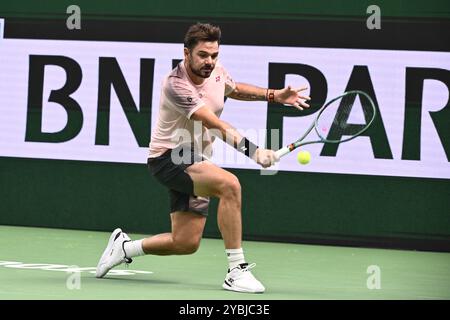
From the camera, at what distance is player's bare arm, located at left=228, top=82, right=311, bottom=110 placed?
7.63 metres

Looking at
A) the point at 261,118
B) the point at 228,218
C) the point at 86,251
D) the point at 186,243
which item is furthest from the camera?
the point at 261,118

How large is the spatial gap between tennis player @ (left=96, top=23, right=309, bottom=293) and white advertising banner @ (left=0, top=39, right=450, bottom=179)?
7.46 ft

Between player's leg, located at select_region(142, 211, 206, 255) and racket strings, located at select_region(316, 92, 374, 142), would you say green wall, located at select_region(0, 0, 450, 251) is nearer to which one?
racket strings, located at select_region(316, 92, 374, 142)

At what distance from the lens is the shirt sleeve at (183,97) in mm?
7227

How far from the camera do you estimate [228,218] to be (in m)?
7.08

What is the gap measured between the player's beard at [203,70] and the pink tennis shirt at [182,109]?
8 cm

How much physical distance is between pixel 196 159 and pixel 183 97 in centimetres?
41

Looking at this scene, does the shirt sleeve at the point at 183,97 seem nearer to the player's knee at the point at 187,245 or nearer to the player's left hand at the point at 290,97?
the player's left hand at the point at 290,97

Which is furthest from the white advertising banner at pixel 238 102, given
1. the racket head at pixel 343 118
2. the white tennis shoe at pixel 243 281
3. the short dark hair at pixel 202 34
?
the white tennis shoe at pixel 243 281

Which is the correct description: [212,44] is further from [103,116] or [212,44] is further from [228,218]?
[103,116]

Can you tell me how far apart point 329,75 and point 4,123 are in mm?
2975

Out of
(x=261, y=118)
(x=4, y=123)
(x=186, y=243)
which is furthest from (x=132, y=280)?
(x=4, y=123)

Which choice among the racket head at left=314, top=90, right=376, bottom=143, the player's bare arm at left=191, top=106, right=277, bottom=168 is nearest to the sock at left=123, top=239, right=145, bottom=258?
the player's bare arm at left=191, top=106, right=277, bottom=168

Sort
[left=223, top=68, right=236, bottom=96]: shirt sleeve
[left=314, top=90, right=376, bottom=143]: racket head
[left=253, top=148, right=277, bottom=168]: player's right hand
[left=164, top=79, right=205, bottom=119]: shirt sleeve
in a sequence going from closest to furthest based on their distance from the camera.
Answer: [left=253, top=148, right=277, bottom=168]: player's right hand < [left=164, top=79, right=205, bottom=119]: shirt sleeve < [left=223, top=68, right=236, bottom=96]: shirt sleeve < [left=314, top=90, right=376, bottom=143]: racket head
